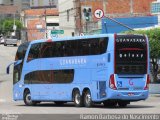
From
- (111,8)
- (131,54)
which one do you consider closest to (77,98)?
(131,54)

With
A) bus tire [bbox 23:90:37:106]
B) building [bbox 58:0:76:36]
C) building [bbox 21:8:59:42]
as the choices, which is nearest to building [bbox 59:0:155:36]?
building [bbox 58:0:76:36]

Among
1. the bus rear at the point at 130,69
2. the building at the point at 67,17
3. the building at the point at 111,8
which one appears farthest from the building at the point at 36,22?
the bus rear at the point at 130,69

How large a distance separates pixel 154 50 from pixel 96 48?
1753 centimetres

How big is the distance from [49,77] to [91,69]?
3.74 meters

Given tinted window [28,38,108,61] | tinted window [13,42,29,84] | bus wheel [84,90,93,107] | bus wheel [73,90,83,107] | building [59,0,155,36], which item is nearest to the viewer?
tinted window [28,38,108,61]

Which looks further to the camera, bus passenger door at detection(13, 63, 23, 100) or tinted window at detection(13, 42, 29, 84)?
bus passenger door at detection(13, 63, 23, 100)

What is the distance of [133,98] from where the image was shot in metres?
29.1

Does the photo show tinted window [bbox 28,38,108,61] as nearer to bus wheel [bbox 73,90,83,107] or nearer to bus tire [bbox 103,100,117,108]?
bus wheel [bbox 73,90,83,107]

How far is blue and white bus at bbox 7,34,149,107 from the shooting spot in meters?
28.5

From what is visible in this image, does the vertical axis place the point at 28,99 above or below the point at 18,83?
below

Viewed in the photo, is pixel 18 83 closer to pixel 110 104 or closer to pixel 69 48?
pixel 69 48

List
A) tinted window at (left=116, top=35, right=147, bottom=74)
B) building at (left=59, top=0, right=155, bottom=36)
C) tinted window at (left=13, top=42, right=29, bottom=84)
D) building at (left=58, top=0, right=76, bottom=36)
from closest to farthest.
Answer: tinted window at (left=116, top=35, right=147, bottom=74), tinted window at (left=13, top=42, right=29, bottom=84), building at (left=59, top=0, right=155, bottom=36), building at (left=58, top=0, right=76, bottom=36)

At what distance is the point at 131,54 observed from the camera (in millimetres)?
28672

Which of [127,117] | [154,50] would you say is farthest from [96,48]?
[154,50]
